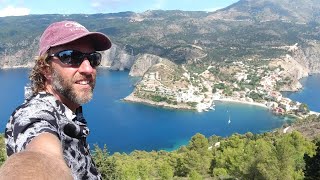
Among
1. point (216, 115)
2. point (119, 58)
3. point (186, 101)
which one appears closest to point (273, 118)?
point (216, 115)

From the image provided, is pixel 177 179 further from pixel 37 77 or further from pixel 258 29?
pixel 258 29

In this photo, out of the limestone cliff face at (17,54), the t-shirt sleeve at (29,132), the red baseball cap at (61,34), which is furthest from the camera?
the limestone cliff face at (17,54)

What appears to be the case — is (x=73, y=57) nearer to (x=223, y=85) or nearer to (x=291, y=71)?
(x=223, y=85)

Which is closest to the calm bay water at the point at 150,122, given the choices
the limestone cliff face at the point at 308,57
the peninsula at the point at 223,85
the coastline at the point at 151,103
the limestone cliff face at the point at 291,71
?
the coastline at the point at 151,103

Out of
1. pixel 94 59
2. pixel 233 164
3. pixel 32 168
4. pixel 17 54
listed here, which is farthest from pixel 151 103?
pixel 17 54

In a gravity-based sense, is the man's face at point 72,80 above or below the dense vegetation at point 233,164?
above

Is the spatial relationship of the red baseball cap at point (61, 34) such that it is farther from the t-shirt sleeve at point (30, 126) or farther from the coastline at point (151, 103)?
the coastline at point (151, 103)
